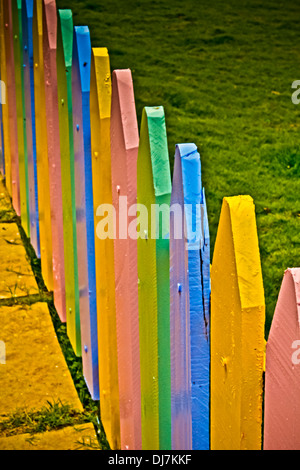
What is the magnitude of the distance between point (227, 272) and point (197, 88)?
5677mm

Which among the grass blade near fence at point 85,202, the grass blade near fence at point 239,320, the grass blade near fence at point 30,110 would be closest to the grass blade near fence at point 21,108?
the grass blade near fence at point 30,110

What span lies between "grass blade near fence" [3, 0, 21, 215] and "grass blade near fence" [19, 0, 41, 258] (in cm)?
39

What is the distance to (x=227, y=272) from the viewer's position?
1.72 meters

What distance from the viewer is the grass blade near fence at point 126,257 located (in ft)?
7.52

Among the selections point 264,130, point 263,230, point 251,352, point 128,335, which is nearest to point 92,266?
point 128,335

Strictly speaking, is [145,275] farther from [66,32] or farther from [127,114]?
[66,32]

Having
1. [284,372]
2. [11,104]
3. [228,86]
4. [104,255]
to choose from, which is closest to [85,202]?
[104,255]

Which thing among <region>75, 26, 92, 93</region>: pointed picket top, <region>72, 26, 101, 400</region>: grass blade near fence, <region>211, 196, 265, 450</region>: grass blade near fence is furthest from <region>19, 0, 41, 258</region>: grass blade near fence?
<region>211, 196, 265, 450</region>: grass blade near fence

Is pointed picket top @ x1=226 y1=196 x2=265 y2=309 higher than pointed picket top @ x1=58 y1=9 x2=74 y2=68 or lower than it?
lower

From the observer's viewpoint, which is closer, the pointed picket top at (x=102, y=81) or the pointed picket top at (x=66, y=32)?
the pointed picket top at (x=102, y=81)

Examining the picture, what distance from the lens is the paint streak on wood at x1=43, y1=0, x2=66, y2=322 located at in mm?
3301

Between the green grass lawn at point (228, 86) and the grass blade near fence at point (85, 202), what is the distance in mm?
932

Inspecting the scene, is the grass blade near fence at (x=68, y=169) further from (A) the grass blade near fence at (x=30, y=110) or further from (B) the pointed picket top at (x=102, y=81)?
(A) the grass blade near fence at (x=30, y=110)

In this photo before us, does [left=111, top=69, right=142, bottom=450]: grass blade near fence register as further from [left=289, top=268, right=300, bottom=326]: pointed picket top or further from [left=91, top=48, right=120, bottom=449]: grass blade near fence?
[left=289, top=268, right=300, bottom=326]: pointed picket top
